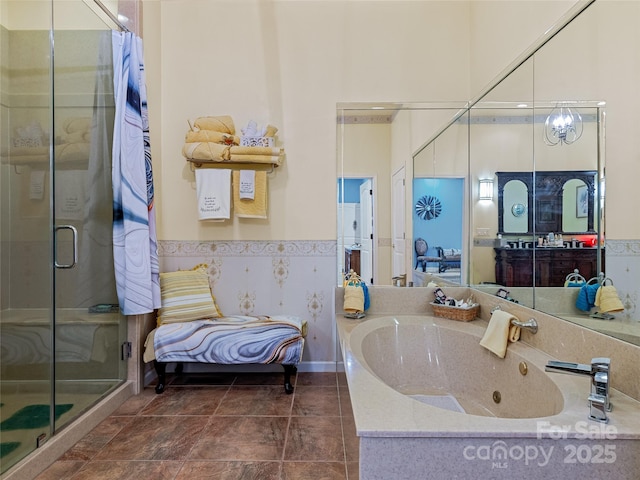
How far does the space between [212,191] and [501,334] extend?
2.02 meters

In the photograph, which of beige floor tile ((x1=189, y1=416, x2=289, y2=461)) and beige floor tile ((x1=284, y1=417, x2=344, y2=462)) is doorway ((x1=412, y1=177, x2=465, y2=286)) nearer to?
beige floor tile ((x1=284, y1=417, x2=344, y2=462))

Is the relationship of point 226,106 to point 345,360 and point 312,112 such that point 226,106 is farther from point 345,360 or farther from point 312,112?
point 345,360

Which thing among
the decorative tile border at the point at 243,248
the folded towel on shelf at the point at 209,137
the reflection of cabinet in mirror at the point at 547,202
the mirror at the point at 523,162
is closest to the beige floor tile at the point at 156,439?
the decorative tile border at the point at 243,248

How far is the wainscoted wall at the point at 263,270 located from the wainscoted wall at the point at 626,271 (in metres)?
1.66

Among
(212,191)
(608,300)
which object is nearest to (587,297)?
(608,300)

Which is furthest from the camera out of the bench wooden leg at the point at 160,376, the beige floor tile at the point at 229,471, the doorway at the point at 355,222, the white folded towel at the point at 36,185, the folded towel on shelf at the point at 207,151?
the doorway at the point at 355,222

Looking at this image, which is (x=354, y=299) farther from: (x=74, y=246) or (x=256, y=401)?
(x=74, y=246)

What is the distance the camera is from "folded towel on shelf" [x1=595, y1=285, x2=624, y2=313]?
1157 millimetres

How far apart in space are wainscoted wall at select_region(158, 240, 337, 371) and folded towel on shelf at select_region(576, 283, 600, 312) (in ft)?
5.03

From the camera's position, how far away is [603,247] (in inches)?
47.9

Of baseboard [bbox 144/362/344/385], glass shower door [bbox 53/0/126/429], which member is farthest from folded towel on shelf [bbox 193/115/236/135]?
baseboard [bbox 144/362/344/385]

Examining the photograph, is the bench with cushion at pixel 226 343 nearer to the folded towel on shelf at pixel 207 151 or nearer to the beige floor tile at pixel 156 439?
the beige floor tile at pixel 156 439

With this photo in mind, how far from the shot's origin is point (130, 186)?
6.59 ft

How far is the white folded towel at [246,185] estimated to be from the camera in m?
2.37
